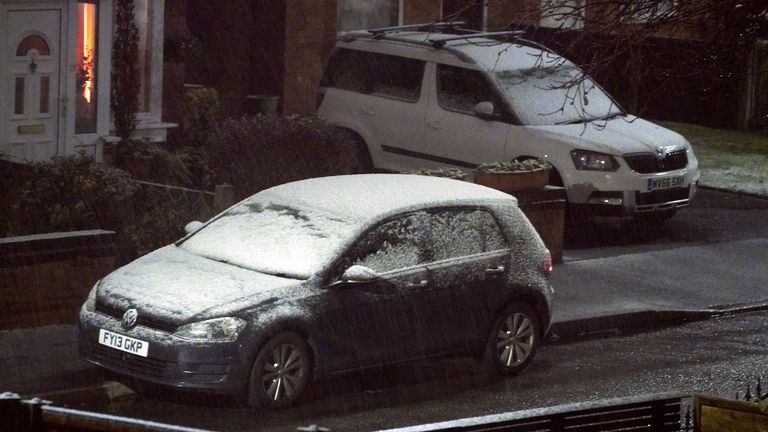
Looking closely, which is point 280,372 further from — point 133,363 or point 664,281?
point 664,281

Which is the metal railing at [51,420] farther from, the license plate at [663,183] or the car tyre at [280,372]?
the license plate at [663,183]

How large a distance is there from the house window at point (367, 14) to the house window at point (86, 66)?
5.18 meters

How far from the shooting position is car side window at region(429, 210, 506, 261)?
11.9 metres

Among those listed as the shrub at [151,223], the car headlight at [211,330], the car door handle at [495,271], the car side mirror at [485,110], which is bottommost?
the car headlight at [211,330]

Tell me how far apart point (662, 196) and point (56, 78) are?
760cm

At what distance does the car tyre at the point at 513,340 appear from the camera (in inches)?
481

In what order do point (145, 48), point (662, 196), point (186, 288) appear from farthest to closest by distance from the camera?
point (145, 48), point (662, 196), point (186, 288)

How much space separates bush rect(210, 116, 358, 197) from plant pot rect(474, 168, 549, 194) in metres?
2.01

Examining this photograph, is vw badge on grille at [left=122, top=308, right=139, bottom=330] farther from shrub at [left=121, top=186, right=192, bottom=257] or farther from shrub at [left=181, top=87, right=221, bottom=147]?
shrub at [left=181, top=87, right=221, bottom=147]

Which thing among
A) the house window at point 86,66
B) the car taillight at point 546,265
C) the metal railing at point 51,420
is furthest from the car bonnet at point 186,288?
the house window at point 86,66

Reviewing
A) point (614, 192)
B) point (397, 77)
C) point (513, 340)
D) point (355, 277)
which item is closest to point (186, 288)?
point (355, 277)

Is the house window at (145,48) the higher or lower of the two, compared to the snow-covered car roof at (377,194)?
higher

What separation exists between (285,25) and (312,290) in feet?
43.6

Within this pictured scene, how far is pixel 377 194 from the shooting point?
12.1m
